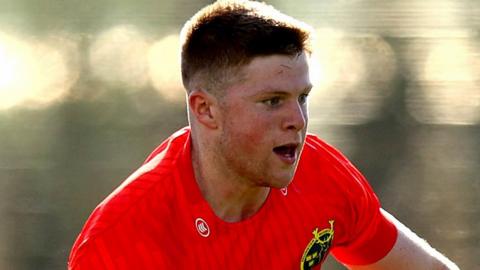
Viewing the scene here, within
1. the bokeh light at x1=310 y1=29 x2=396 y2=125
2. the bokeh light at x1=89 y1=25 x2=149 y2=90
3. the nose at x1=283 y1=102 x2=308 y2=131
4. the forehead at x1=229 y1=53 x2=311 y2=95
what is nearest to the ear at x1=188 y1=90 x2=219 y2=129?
the forehead at x1=229 y1=53 x2=311 y2=95

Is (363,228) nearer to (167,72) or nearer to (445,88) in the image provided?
(445,88)

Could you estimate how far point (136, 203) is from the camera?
2949mm

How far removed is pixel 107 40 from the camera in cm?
496

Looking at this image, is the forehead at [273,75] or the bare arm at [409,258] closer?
the forehead at [273,75]

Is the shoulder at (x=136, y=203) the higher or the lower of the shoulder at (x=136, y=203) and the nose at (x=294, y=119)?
the lower

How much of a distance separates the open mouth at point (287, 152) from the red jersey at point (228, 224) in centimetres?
22

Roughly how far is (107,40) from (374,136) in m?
1.22

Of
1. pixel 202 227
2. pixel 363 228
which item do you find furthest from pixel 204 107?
pixel 363 228

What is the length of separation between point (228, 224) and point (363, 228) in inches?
20.4

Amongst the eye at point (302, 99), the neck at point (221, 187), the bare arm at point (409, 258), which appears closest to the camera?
the eye at point (302, 99)

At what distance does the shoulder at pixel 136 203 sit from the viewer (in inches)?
114

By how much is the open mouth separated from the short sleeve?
35cm

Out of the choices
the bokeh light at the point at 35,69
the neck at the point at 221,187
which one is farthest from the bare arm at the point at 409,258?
the bokeh light at the point at 35,69

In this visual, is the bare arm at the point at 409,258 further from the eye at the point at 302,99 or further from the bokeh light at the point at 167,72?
the bokeh light at the point at 167,72
